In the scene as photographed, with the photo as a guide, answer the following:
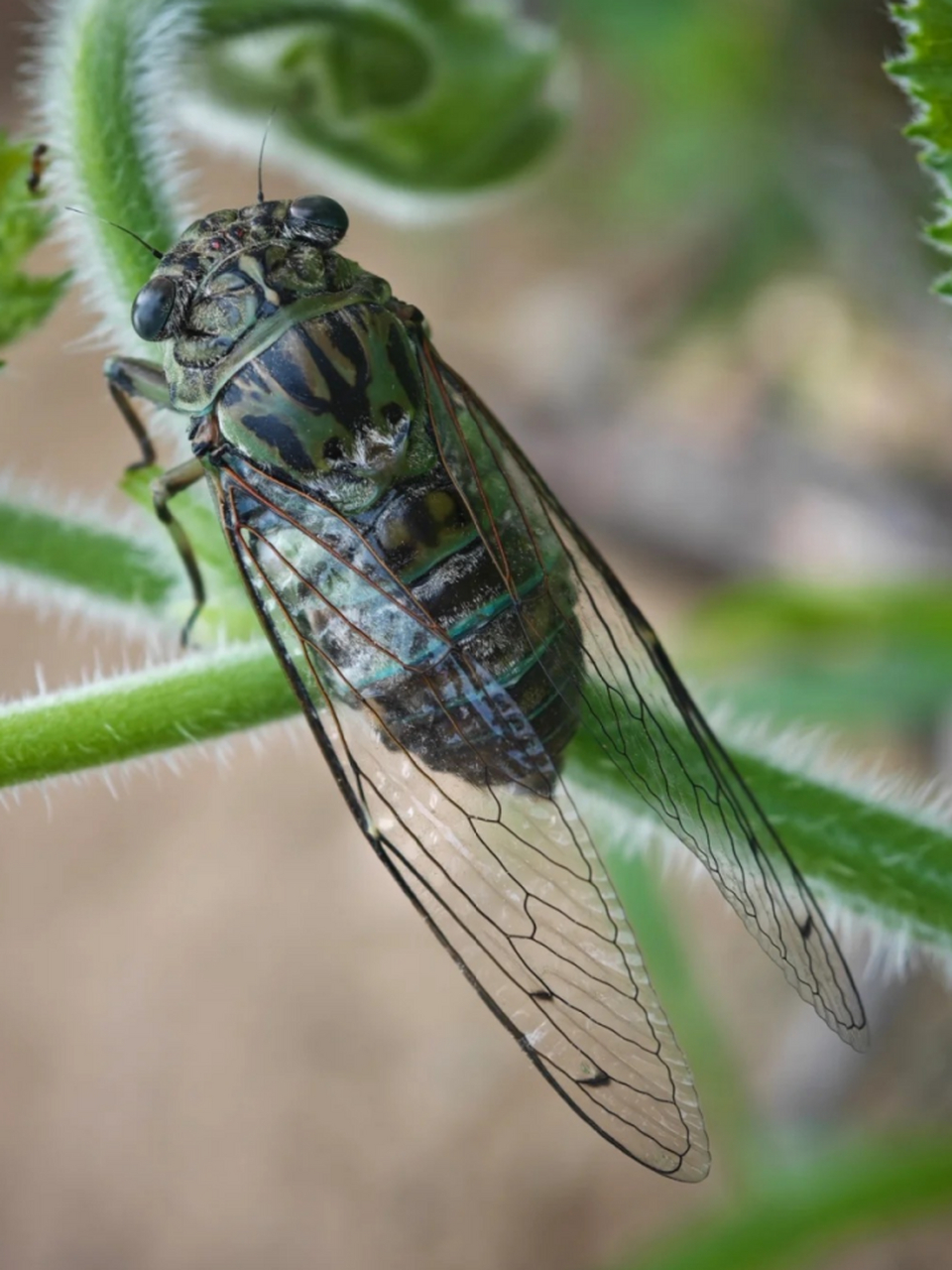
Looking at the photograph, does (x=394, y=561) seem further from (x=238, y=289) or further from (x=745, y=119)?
(x=745, y=119)

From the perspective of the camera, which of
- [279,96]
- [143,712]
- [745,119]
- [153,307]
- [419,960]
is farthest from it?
[419,960]

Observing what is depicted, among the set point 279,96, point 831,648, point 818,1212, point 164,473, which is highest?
point 279,96

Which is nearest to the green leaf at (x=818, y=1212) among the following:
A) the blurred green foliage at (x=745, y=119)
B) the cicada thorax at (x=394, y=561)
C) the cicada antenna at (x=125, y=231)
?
the cicada thorax at (x=394, y=561)

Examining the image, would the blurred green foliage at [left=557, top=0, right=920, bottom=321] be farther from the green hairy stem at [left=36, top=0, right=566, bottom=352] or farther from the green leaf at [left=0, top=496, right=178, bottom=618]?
the green leaf at [left=0, top=496, right=178, bottom=618]

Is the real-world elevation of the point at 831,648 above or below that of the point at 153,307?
below

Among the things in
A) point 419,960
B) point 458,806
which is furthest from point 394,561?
point 419,960

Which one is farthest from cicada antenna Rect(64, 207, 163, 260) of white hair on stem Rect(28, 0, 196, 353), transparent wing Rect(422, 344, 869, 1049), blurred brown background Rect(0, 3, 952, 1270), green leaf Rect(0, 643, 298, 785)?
blurred brown background Rect(0, 3, 952, 1270)

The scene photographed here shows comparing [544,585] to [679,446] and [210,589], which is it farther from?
[679,446]

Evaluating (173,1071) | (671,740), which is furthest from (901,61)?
(173,1071)
